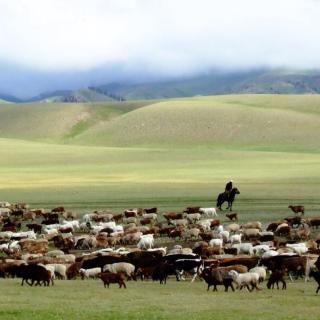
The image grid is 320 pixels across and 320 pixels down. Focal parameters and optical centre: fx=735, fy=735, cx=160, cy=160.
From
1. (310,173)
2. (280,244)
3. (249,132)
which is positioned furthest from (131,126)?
(280,244)

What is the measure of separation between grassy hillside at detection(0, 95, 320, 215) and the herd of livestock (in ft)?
16.5

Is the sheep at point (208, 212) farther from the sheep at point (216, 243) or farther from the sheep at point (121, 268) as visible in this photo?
the sheep at point (121, 268)

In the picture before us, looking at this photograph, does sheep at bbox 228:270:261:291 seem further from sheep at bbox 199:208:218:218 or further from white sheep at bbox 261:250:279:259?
sheep at bbox 199:208:218:218

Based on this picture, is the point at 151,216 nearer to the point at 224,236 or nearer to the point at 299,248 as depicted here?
the point at 224,236

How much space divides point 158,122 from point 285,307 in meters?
136

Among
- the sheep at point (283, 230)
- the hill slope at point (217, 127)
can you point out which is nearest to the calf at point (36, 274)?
A: the sheep at point (283, 230)

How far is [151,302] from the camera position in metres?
17.3

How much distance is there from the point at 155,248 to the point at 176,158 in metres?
67.3

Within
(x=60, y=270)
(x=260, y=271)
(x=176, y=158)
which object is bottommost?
(x=60, y=270)

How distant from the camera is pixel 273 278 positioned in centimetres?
1998

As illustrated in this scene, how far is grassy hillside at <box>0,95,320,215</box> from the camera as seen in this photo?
48594 mm

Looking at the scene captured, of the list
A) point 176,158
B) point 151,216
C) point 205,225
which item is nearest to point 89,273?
point 205,225

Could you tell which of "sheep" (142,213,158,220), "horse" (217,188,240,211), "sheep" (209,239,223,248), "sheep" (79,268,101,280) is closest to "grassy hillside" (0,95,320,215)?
"horse" (217,188,240,211)

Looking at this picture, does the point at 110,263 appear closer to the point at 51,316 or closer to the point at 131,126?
the point at 51,316
